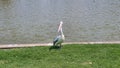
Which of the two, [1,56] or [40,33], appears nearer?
[1,56]

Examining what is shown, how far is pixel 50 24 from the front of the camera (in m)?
16.8

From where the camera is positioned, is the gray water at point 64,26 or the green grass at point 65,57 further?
the gray water at point 64,26

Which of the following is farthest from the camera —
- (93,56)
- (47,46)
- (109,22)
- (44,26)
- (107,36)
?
(109,22)

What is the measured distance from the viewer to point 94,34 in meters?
14.5

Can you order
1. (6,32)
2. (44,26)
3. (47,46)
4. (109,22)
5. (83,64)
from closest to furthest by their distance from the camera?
(83,64) < (47,46) < (6,32) < (44,26) < (109,22)

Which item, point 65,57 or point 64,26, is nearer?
point 65,57

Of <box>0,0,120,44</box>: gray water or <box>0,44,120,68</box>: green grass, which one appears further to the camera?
<box>0,0,120,44</box>: gray water

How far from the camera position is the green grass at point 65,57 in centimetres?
827

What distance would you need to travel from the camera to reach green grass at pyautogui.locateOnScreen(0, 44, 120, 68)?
8.27 metres

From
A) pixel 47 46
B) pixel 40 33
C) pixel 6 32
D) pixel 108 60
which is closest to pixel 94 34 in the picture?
pixel 40 33

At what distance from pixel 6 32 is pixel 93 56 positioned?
7058 millimetres

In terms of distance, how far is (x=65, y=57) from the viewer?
8820mm

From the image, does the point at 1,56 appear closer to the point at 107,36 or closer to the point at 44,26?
the point at 107,36

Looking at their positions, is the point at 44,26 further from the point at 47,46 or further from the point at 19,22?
the point at 47,46
